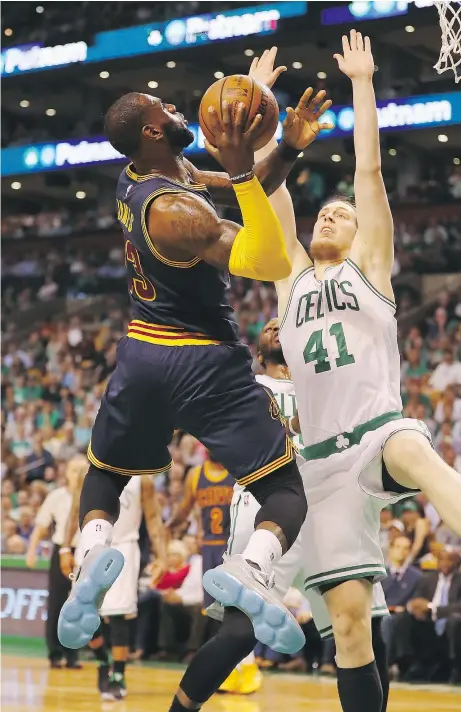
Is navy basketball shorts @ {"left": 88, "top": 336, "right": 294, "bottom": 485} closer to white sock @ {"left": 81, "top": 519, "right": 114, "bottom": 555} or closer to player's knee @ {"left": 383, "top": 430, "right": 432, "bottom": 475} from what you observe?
white sock @ {"left": 81, "top": 519, "right": 114, "bottom": 555}

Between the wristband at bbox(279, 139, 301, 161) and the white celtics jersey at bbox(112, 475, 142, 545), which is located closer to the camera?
the wristband at bbox(279, 139, 301, 161)

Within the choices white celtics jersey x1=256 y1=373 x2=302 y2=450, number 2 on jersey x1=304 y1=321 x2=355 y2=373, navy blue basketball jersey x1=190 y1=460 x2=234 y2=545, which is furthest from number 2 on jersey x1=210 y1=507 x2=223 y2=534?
number 2 on jersey x1=304 y1=321 x2=355 y2=373

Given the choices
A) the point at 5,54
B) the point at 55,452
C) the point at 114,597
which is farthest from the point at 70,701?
the point at 5,54

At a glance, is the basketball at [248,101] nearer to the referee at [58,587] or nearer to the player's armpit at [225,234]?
the player's armpit at [225,234]

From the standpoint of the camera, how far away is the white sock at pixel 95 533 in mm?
4457

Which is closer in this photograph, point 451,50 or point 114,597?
point 451,50

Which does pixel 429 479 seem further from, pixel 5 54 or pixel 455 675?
pixel 5 54

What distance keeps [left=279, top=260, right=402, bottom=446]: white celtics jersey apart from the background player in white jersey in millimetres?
3904

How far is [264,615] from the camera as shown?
3.99 m

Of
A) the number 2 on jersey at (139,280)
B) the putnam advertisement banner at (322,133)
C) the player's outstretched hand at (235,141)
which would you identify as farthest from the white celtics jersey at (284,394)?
the putnam advertisement banner at (322,133)

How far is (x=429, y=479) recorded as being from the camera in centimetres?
444

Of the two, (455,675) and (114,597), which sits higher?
(114,597)

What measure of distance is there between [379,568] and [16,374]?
16.0 meters

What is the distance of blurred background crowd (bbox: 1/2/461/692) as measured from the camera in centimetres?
1053
